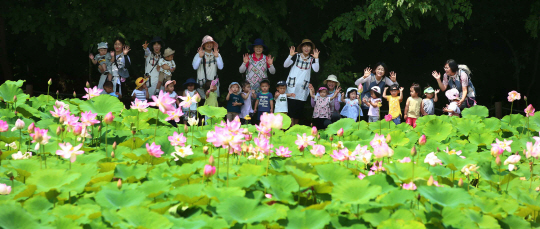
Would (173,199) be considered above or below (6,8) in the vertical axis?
below

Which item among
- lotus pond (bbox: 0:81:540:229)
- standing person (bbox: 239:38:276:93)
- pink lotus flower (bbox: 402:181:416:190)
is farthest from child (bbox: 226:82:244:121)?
pink lotus flower (bbox: 402:181:416:190)

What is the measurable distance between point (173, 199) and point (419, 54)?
12095 millimetres

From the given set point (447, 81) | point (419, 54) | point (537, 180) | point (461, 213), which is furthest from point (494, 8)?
point (461, 213)

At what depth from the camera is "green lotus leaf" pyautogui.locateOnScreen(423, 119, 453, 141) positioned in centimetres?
402

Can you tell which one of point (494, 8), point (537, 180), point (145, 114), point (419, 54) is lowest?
point (537, 180)

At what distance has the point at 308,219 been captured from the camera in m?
1.97

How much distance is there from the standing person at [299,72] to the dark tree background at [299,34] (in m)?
1.80

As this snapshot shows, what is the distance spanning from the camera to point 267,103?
7.77 meters

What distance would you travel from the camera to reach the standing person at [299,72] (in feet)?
25.5

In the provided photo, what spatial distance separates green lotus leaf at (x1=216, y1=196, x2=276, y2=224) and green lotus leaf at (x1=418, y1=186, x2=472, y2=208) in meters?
0.63

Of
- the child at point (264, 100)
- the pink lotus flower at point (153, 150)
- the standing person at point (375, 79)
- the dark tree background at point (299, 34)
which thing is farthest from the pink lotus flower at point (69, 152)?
the dark tree background at point (299, 34)

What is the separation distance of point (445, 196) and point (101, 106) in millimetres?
2278

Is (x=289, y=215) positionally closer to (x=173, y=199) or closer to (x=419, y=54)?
(x=173, y=199)

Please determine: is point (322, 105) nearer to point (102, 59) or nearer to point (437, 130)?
point (102, 59)
